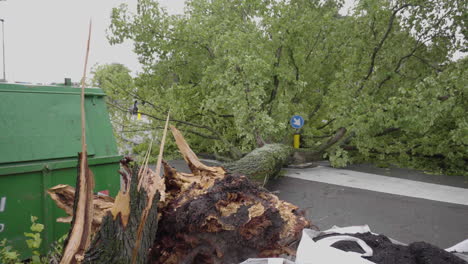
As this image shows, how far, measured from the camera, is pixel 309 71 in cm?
928

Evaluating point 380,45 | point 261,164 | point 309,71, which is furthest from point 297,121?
point 380,45

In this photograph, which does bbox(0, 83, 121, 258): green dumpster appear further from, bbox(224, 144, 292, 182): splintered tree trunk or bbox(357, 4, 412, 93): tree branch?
bbox(357, 4, 412, 93): tree branch

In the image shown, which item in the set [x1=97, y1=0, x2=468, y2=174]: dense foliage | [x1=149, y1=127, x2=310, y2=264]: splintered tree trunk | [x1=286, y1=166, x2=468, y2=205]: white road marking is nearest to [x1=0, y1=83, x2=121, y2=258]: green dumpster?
[x1=149, y1=127, x2=310, y2=264]: splintered tree trunk

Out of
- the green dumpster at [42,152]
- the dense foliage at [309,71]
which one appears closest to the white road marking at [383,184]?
the dense foliage at [309,71]

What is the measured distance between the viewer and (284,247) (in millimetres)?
2385

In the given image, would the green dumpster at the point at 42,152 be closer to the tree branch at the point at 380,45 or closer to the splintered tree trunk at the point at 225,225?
A: the splintered tree trunk at the point at 225,225

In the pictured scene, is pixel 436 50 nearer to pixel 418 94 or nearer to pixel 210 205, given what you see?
pixel 418 94

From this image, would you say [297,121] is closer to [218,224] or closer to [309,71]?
[309,71]

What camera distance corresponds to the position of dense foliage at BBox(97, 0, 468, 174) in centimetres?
778

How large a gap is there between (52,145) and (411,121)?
22.4ft

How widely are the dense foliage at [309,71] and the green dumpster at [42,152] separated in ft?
15.2

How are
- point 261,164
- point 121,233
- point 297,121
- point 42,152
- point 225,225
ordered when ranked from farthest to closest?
1. point 297,121
2. point 261,164
3. point 42,152
4. point 225,225
5. point 121,233

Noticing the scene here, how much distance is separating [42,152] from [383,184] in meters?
6.57

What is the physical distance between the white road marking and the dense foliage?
2.38ft
